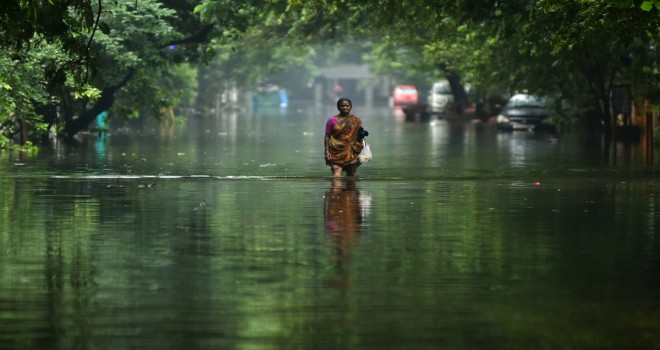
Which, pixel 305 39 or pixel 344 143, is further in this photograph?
pixel 305 39

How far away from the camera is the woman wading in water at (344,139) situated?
23.5m

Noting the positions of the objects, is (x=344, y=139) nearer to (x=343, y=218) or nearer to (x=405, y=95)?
(x=343, y=218)

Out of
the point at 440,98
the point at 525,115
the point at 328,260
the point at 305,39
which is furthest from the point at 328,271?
the point at 440,98

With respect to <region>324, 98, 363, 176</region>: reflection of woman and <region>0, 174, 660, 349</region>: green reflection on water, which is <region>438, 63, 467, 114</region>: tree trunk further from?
<region>0, 174, 660, 349</region>: green reflection on water

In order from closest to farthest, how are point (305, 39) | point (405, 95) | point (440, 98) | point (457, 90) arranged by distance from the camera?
1. point (305, 39)
2. point (457, 90)
3. point (440, 98)
4. point (405, 95)

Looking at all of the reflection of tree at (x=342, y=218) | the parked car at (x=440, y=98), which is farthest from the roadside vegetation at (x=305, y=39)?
the parked car at (x=440, y=98)

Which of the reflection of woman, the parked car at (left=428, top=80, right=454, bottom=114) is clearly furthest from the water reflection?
the parked car at (left=428, top=80, right=454, bottom=114)

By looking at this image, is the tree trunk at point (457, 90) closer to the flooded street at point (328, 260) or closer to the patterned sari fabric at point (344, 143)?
the flooded street at point (328, 260)

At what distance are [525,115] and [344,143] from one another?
106 feet

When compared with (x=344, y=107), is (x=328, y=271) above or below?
below

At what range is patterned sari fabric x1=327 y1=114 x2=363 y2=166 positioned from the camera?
23.5 metres

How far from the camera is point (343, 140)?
2353 cm

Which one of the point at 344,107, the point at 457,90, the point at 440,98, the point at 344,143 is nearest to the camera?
the point at 344,143

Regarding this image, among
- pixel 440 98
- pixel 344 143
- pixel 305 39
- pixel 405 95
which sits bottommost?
pixel 344 143
